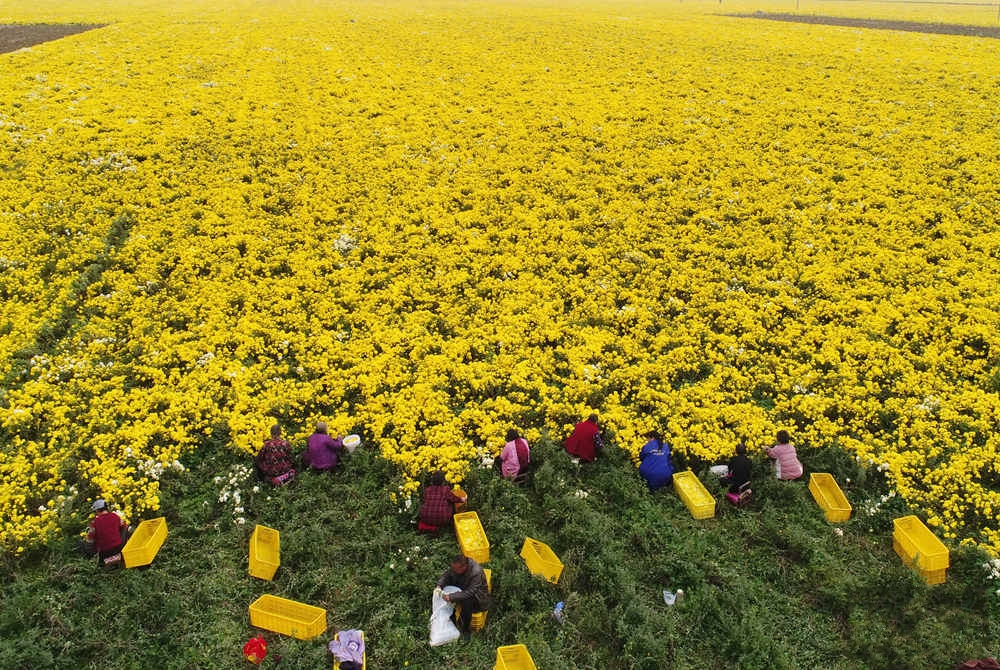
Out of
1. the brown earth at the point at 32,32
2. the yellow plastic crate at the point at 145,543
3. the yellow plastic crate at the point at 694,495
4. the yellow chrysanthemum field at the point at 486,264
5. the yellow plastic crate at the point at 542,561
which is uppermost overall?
the brown earth at the point at 32,32

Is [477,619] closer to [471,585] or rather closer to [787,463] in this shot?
[471,585]

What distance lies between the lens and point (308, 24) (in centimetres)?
3984

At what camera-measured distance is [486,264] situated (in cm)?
1761

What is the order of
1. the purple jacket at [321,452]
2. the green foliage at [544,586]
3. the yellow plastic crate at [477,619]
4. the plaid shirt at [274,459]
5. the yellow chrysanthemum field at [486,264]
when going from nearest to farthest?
the green foliage at [544,586], the yellow plastic crate at [477,619], the plaid shirt at [274,459], the purple jacket at [321,452], the yellow chrysanthemum field at [486,264]

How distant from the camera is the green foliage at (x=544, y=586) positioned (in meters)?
8.71

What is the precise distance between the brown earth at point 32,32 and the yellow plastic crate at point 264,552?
35866 mm

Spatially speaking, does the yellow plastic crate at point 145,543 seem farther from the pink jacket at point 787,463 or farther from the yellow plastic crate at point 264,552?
the pink jacket at point 787,463

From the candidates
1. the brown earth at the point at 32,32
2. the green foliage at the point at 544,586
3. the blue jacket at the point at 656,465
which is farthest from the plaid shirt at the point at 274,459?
the brown earth at the point at 32,32

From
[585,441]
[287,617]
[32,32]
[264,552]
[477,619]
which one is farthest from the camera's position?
[32,32]

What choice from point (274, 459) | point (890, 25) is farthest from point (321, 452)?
point (890, 25)

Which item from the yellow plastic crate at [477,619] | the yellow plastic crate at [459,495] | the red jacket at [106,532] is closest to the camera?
the yellow plastic crate at [477,619]

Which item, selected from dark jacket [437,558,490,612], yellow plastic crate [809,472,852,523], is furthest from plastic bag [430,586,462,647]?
yellow plastic crate [809,472,852,523]

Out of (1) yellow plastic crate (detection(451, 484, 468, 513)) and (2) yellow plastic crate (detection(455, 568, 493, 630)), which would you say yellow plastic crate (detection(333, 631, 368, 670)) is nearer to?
(2) yellow plastic crate (detection(455, 568, 493, 630))

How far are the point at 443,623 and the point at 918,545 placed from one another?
7955mm
